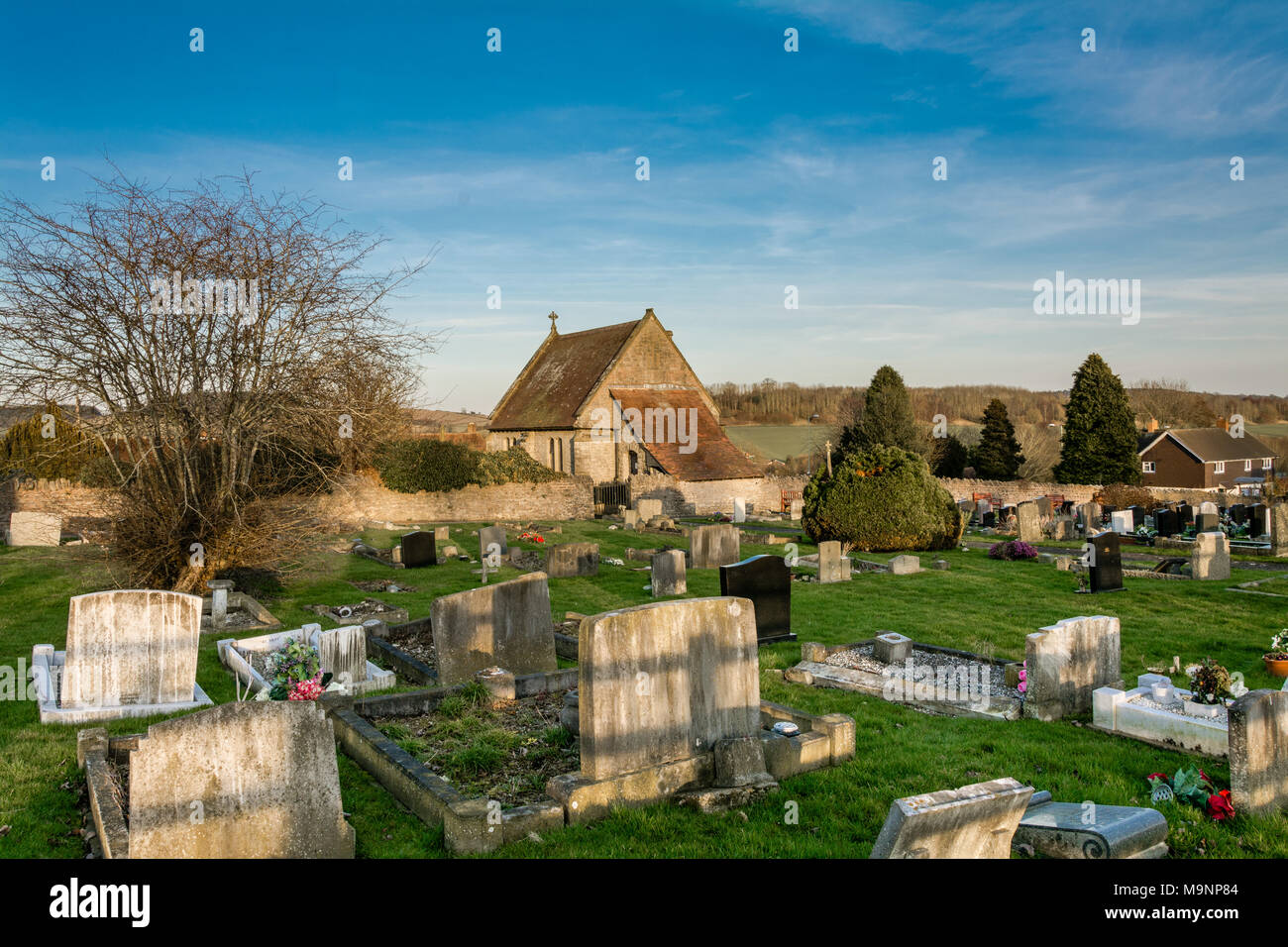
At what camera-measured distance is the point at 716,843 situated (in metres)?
5.69

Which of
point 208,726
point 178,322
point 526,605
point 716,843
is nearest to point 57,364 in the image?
point 178,322

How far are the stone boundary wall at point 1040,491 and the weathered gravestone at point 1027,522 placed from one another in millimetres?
11058

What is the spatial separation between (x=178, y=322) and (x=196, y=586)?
438 centimetres

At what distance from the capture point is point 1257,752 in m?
6.03

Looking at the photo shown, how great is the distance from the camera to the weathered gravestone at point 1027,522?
25297 millimetres

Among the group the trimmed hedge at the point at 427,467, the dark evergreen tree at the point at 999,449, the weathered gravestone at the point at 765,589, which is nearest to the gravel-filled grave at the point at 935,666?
the weathered gravestone at the point at 765,589

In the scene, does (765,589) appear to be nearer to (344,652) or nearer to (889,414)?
(344,652)

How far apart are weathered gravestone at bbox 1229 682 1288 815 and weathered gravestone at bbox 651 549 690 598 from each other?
10675 millimetres

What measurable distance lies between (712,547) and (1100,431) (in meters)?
29.8

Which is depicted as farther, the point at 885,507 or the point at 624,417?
the point at 624,417

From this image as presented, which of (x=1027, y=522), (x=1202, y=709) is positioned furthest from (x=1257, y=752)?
(x=1027, y=522)

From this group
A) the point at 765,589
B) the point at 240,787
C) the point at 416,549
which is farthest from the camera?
the point at 416,549

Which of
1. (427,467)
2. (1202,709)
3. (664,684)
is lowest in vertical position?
(1202,709)

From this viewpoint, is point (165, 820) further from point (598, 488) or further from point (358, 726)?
point (598, 488)
